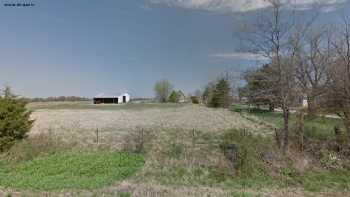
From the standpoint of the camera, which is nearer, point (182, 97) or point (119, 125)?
point (119, 125)

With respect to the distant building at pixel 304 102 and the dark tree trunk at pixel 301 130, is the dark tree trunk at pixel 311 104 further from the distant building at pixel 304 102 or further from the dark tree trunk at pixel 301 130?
the dark tree trunk at pixel 301 130

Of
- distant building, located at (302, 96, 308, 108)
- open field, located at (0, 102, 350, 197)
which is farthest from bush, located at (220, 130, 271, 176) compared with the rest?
distant building, located at (302, 96, 308, 108)

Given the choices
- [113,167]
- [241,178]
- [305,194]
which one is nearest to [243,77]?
[241,178]

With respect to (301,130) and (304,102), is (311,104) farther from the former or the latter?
(301,130)

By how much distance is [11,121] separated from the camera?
30.7 ft

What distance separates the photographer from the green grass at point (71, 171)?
612cm

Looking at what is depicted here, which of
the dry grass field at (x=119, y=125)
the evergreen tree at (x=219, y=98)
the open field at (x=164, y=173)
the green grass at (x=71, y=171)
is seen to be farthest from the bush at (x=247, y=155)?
the evergreen tree at (x=219, y=98)

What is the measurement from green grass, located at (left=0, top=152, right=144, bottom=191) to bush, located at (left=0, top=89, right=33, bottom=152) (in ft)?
5.38

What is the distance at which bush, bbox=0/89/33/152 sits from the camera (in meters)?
9.13

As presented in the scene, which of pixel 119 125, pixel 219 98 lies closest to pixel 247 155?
pixel 119 125

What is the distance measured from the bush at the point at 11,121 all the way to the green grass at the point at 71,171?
1.64 m

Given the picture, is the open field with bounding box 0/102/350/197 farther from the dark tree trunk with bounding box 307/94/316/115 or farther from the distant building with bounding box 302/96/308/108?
the dark tree trunk with bounding box 307/94/316/115

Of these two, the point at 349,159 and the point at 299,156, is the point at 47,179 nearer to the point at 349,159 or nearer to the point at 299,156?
the point at 299,156

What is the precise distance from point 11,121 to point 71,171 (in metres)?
4.36
